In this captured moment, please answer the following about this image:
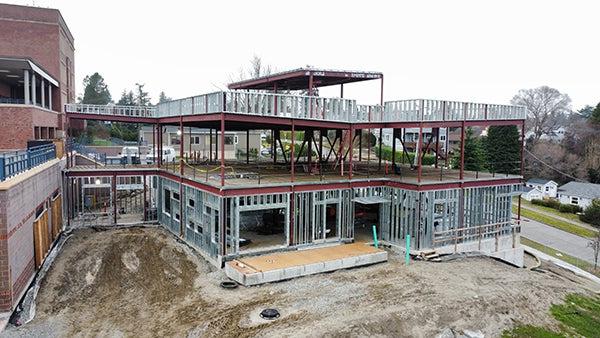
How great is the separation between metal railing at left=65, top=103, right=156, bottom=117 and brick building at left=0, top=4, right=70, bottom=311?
6.25 ft

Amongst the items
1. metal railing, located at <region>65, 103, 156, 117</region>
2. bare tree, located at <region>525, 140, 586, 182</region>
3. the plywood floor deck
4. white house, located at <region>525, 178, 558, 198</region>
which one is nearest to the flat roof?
metal railing, located at <region>65, 103, 156, 117</region>

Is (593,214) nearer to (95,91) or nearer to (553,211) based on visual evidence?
(553,211)

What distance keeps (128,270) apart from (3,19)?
86.2 ft

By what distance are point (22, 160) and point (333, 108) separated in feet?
40.1

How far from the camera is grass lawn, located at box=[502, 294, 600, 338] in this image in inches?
527

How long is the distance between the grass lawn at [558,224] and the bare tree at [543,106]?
29863 mm

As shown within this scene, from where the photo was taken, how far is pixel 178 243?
813 inches

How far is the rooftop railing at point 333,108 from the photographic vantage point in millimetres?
17578

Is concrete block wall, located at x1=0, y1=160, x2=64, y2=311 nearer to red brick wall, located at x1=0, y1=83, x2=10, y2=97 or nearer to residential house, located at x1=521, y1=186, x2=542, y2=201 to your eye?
red brick wall, located at x1=0, y1=83, x2=10, y2=97

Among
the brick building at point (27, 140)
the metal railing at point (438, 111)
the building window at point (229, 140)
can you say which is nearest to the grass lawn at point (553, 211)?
the metal railing at point (438, 111)

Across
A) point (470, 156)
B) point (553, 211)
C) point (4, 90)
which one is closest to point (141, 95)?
point (4, 90)

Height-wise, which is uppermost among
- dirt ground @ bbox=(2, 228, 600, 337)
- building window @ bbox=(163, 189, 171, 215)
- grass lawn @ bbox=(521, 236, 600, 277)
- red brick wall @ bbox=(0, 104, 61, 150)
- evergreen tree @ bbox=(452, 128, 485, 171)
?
red brick wall @ bbox=(0, 104, 61, 150)

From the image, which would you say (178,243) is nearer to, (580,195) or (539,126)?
(580,195)

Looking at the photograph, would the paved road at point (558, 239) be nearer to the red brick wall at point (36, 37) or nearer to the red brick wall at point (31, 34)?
the red brick wall at point (36, 37)
